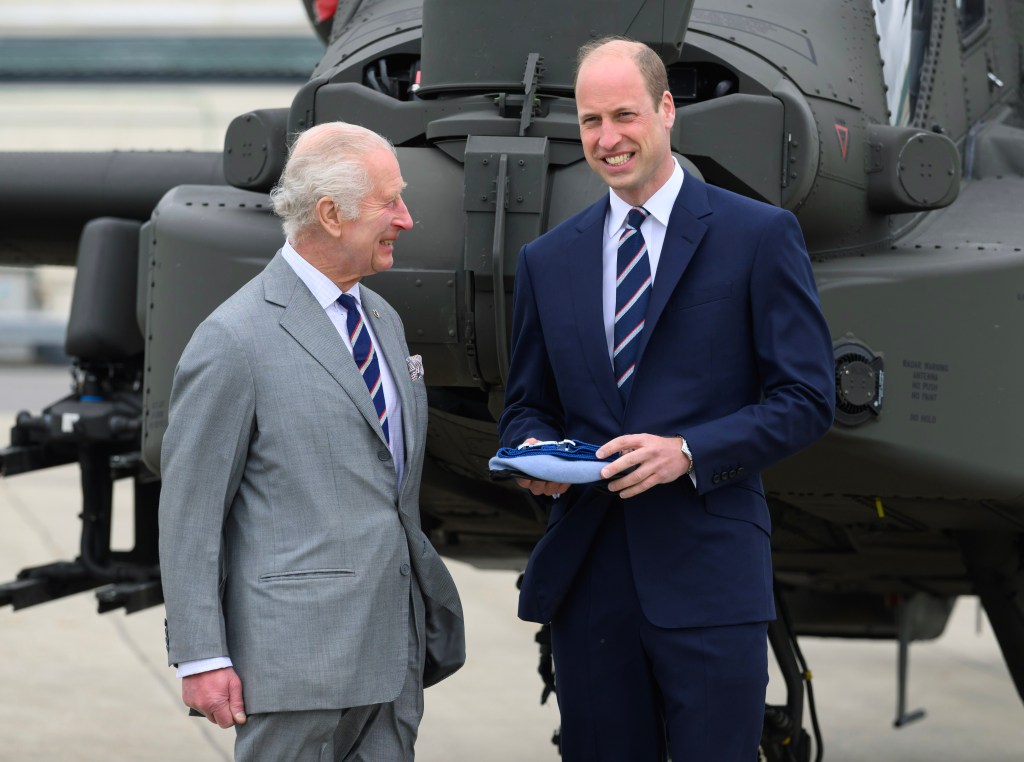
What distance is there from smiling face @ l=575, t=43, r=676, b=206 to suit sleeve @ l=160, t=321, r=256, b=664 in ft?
2.34

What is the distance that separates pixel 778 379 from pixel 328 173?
85 centimetres

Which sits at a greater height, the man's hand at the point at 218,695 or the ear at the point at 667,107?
the ear at the point at 667,107

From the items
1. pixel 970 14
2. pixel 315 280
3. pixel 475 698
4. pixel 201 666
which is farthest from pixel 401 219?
pixel 475 698

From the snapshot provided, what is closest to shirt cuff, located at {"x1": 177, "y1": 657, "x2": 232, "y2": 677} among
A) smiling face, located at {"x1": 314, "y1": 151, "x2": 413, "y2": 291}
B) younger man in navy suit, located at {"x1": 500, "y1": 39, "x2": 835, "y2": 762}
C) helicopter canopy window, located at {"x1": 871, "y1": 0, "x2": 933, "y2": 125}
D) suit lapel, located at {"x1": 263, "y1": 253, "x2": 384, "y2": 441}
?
suit lapel, located at {"x1": 263, "y1": 253, "x2": 384, "y2": 441}

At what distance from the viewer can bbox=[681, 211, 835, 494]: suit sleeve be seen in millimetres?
2729

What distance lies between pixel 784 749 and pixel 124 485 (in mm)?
12293

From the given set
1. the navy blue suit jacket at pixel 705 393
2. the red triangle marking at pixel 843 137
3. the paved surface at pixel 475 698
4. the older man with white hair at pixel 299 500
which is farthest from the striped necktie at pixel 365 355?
the paved surface at pixel 475 698

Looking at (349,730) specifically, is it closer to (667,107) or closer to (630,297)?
(630,297)

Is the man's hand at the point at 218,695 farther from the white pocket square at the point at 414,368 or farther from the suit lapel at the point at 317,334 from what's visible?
the white pocket square at the point at 414,368

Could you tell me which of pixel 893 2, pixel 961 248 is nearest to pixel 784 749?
pixel 961 248

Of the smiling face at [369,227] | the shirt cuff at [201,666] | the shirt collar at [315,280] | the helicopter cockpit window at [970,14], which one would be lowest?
the shirt cuff at [201,666]

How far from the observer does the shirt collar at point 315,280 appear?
290 cm

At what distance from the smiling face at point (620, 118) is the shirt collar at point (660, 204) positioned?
0.16 feet

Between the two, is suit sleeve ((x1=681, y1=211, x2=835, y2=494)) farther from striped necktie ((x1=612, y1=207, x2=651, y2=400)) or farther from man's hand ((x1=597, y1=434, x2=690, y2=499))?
striped necktie ((x1=612, y1=207, x2=651, y2=400))
